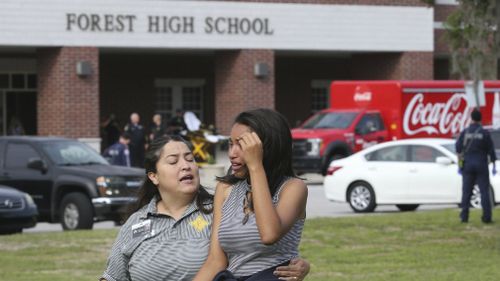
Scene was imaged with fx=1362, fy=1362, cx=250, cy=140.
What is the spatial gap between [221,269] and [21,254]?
1060 centimetres

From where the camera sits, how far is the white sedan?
23.2 metres

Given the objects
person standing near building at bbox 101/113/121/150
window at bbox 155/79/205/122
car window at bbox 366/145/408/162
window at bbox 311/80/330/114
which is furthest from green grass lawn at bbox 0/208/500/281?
window at bbox 311/80/330/114

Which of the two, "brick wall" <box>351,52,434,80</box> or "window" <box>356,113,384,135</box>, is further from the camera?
"brick wall" <box>351,52,434,80</box>

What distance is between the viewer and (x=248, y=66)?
3962cm

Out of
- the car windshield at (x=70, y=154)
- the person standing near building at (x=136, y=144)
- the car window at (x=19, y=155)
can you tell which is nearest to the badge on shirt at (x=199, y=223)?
the car windshield at (x=70, y=154)

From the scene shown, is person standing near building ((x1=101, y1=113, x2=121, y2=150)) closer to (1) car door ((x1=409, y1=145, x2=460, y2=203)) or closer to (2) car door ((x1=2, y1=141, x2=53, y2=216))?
(1) car door ((x1=409, y1=145, x2=460, y2=203))

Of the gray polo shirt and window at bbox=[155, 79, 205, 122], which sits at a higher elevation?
window at bbox=[155, 79, 205, 122]

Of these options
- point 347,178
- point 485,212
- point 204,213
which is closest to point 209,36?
point 347,178

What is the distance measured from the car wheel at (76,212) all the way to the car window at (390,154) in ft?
20.1

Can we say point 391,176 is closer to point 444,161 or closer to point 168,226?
point 444,161

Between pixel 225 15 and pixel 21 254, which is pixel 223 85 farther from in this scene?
pixel 21 254

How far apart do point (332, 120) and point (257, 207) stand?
2944 centimetres

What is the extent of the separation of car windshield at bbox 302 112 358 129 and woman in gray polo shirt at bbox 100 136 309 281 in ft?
92.8

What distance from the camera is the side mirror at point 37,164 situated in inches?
806
